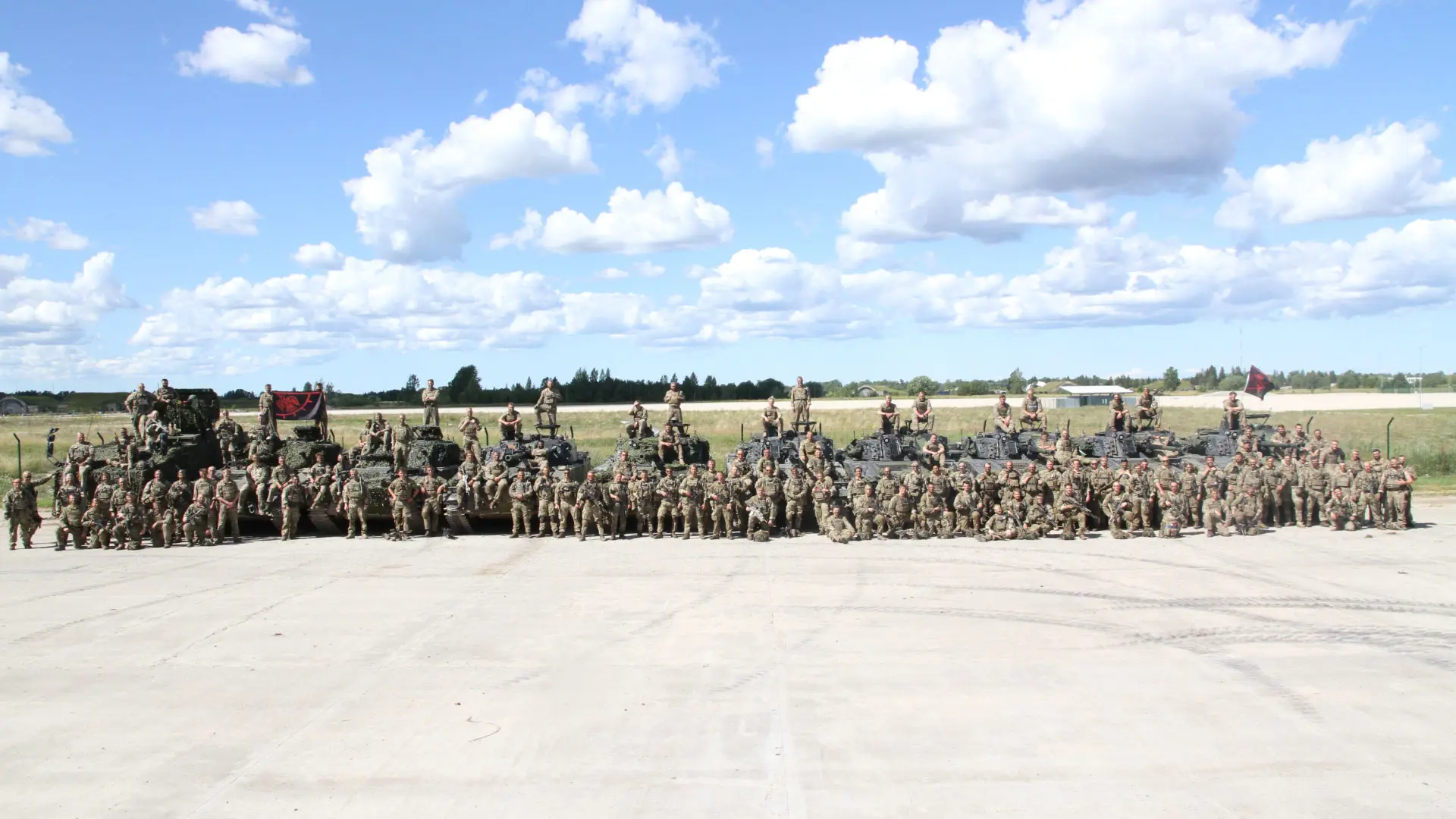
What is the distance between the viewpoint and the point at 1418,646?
10.4 metres

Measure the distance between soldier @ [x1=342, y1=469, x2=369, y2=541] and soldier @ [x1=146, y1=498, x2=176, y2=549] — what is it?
114 inches

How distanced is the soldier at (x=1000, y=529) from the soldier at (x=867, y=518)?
170 cm

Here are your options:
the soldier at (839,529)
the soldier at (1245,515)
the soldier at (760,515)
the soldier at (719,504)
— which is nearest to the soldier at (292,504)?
the soldier at (719,504)

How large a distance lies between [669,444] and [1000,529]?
7387 mm

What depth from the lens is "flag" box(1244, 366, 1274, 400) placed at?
31094mm

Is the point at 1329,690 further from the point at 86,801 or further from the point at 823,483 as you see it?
the point at 823,483

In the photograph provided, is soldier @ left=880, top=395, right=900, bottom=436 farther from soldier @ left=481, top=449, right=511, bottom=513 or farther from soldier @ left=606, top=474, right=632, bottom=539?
soldier @ left=481, top=449, right=511, bottom=513

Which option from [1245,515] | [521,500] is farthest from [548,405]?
[1245,515]

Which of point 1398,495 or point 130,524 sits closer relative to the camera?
point 130,524

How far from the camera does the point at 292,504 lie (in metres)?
19.7

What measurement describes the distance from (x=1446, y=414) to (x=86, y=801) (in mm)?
54319

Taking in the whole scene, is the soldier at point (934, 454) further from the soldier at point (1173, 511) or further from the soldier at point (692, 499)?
the soldier at point (692, 499)

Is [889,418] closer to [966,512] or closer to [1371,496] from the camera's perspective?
[966,512]

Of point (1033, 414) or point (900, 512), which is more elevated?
point (1033, 414)
